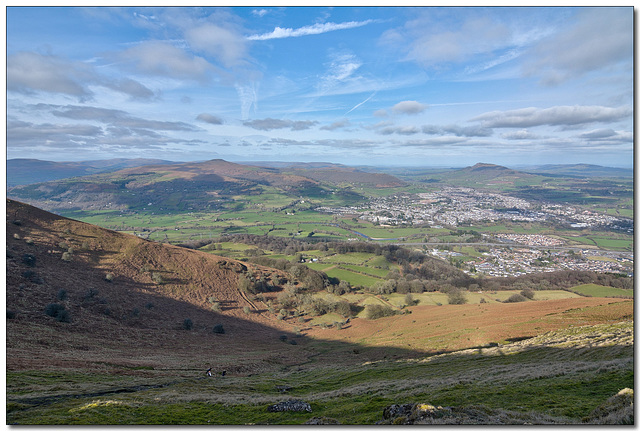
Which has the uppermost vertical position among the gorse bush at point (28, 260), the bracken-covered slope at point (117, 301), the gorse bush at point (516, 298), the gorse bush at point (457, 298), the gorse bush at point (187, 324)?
the gorse bush at point (28, 260)

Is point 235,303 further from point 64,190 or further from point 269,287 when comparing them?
point 64,190

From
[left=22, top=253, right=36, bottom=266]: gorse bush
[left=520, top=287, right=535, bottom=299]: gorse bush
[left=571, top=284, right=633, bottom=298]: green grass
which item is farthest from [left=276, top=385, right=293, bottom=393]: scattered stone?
[left=571, top=284, right=633, bottom=298]: green grass

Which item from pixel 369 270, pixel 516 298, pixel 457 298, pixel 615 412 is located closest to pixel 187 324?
pixel 615 412

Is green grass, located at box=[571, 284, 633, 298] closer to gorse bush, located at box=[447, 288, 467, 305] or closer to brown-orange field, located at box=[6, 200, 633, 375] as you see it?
brown-orange field, located at box=[6, 200, 633, 375]

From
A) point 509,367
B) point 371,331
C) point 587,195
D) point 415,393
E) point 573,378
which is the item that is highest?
point 587,195

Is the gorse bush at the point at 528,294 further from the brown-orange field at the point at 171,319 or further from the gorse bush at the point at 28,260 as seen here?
the gorse bush at the point at 28,260

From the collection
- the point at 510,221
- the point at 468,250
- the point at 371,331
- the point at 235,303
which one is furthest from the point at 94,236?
the point at 510,221

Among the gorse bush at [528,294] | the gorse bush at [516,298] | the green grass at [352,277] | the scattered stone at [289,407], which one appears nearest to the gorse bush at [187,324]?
the scattered stone at [289,407]

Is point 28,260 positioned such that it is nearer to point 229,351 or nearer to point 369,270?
point 229,351
